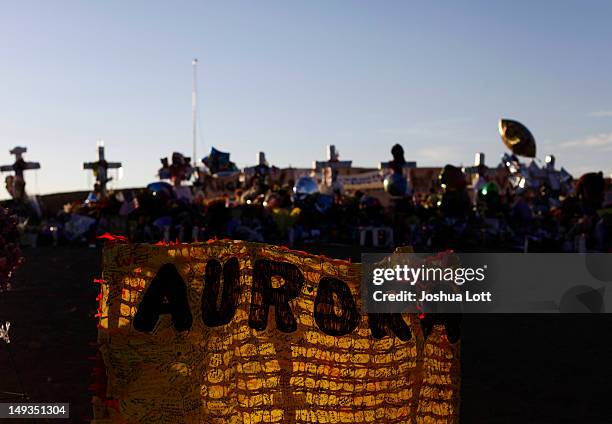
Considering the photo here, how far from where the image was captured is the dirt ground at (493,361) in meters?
7.11

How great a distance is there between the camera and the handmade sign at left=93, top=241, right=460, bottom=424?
4.57 m

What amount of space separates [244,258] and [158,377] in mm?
805

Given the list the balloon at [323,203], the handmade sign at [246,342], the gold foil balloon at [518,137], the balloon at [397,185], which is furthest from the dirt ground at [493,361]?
the balloon at [397,185]

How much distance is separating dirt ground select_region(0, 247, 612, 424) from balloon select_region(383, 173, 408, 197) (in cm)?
1618

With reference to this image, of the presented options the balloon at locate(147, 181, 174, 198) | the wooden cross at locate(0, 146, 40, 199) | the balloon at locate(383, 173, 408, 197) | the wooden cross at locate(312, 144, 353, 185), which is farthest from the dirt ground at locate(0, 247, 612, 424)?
the wooden cross at locate(0, 146, 40, 199)

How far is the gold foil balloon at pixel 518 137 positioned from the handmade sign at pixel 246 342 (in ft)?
77.6

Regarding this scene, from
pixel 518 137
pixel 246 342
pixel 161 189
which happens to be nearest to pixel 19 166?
pixel 161 189

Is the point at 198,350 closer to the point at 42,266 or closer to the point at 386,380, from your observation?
the point at 386,380

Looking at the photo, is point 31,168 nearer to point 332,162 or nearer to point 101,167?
point 101,167

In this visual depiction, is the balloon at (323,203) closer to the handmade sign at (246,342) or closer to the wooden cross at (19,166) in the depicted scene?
the wooden cross at (19,166)

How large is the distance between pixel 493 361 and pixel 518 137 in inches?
776

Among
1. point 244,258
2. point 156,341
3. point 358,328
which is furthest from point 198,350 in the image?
point 358,328

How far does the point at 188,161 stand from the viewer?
38.2 m

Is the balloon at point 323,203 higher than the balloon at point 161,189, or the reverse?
the balloon at point 161,189
